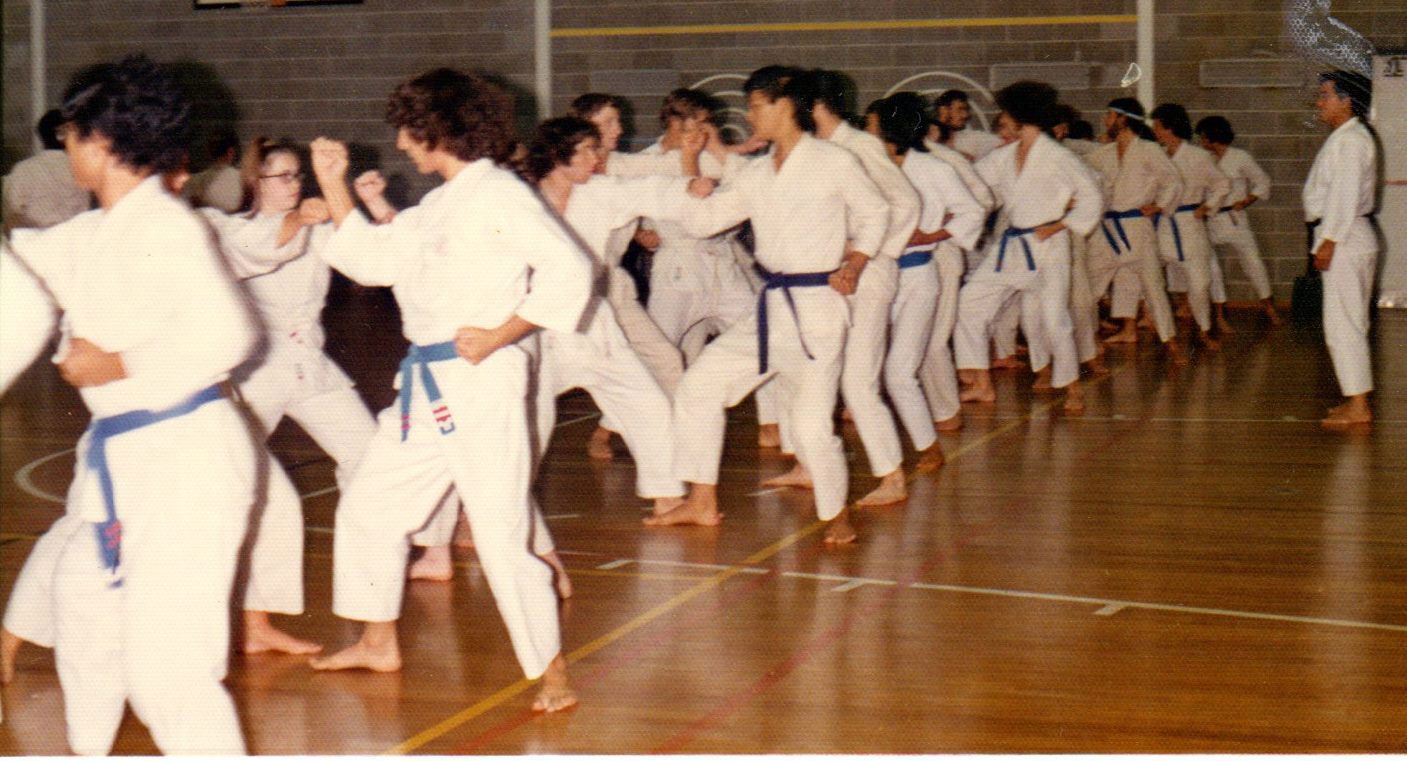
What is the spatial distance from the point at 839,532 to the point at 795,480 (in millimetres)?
943

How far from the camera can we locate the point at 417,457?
137 inches

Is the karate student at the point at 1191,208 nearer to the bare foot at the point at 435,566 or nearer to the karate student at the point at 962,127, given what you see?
the karate student at the point at 962,127

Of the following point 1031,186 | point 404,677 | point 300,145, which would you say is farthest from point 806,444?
point 300,145

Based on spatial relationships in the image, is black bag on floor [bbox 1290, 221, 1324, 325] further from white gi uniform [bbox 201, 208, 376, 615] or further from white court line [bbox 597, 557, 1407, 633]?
white gi uniform [bbox 201, 208, 376, 615]

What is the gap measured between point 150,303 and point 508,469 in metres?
0.95

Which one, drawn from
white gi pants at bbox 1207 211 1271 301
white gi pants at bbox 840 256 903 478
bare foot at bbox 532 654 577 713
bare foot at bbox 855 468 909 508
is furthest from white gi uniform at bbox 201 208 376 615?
white gi pants at bbox 1207 211 1271 301

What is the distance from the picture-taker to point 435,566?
4.60m

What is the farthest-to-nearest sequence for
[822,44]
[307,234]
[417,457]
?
[822,44], [307,234], [417,457]


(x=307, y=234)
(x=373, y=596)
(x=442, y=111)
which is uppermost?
(x=442, y=111)

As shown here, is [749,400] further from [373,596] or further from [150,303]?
[150,303]

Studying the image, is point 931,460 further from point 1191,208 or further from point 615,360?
point 1191,208

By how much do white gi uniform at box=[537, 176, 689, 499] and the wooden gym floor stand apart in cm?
27

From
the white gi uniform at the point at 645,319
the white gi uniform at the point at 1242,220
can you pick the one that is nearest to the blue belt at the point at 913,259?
the white gi uniform at the point at 645,319

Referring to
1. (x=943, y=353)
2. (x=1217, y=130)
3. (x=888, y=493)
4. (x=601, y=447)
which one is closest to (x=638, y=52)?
(x=1217, y=130)
